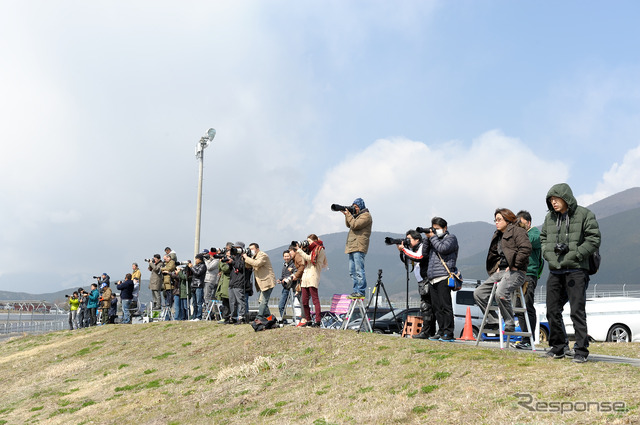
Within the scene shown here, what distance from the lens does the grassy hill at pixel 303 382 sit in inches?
251

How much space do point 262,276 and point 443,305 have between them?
5595 millimetres

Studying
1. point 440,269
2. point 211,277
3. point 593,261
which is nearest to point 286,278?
point 211,277

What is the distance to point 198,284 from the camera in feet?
60.8

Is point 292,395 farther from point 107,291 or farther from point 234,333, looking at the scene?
point 107,291

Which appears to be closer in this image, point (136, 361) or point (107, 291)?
point (136, 361)

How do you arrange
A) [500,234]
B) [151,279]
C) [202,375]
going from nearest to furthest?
[500,234] → [202,375] → [151,279]

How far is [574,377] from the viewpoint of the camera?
6.62 m

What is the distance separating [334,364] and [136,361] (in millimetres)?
7223

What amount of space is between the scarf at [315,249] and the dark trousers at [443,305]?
9.75 feet

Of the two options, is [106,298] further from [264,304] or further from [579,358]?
[579,358]

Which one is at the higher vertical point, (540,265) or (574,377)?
(540,265)

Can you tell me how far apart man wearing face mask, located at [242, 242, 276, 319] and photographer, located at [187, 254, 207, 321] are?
3.76m

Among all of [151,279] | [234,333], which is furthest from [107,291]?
[234,333]

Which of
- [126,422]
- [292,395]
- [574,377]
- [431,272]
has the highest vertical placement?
[431,272]
